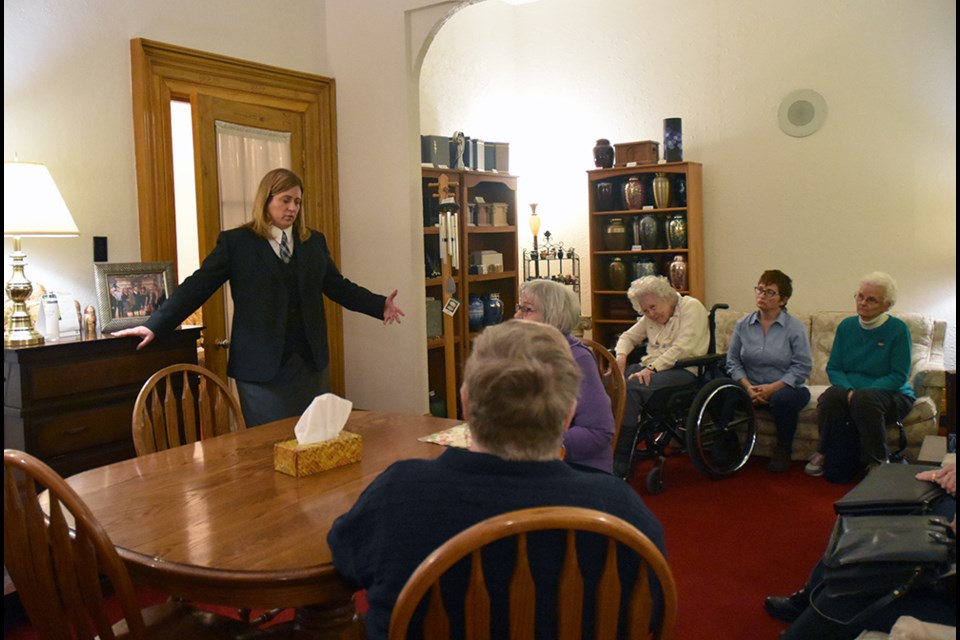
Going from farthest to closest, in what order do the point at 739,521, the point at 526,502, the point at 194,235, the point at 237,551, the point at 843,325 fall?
the point at 194,235
the point at 843,325
the point at 739,521
the point at 237,551
the point at 526,502

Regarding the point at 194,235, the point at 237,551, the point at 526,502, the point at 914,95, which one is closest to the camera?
the point at 526,502

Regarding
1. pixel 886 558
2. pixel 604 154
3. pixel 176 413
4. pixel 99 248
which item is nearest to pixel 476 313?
pixel 604 154

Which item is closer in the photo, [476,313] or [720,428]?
[720,428]

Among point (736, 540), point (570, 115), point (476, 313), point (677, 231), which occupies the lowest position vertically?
point (736, 540)

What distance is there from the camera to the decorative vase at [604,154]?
635 cm

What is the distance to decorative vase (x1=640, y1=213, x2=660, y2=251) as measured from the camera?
6.26 m

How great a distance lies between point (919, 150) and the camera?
552 centimetres

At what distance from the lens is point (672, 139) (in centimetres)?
609

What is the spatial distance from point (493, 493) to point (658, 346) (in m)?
3.38

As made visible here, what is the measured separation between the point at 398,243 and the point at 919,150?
3.50m

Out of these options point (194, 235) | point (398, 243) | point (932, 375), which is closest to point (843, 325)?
point (932, 375)

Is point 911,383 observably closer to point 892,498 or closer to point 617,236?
point 617,236

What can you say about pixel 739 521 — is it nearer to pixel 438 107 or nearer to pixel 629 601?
pixel 629 601

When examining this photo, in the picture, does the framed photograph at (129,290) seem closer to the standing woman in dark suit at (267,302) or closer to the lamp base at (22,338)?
the standing woman in dark suit at (267,302)
